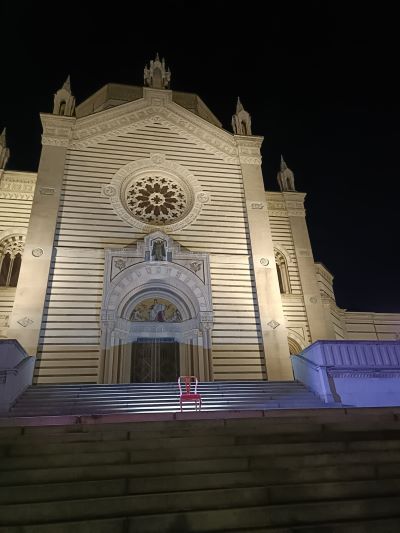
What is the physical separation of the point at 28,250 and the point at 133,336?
6.09 metres

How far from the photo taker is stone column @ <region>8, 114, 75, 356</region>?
46.8 feet

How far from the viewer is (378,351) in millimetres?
12125

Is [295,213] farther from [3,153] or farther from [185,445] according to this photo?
[185,445]

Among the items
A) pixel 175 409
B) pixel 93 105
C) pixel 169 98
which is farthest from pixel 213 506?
pixel 93 105

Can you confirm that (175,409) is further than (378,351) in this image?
No

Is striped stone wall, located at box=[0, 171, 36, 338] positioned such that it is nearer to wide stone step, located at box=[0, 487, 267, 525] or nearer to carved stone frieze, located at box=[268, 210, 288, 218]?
carved stone frieze, located at box=[268, 210, 288, 218]

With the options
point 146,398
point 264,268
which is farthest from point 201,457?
point 264,268

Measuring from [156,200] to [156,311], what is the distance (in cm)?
614

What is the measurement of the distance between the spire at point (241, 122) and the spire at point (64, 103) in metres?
9.85

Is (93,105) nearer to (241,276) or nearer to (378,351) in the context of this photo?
(241,276)

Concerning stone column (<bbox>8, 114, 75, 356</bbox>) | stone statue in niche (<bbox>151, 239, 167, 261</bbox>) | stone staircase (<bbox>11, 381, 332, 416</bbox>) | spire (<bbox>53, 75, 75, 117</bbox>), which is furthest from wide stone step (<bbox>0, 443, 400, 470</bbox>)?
spire (<bbox>53, 75, 75, 117</bbox>)

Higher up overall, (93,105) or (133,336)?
(93,105)

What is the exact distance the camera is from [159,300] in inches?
668

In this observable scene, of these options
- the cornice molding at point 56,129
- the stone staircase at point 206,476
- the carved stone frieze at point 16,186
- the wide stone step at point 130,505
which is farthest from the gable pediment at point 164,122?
the wide stone step at point 130,505
